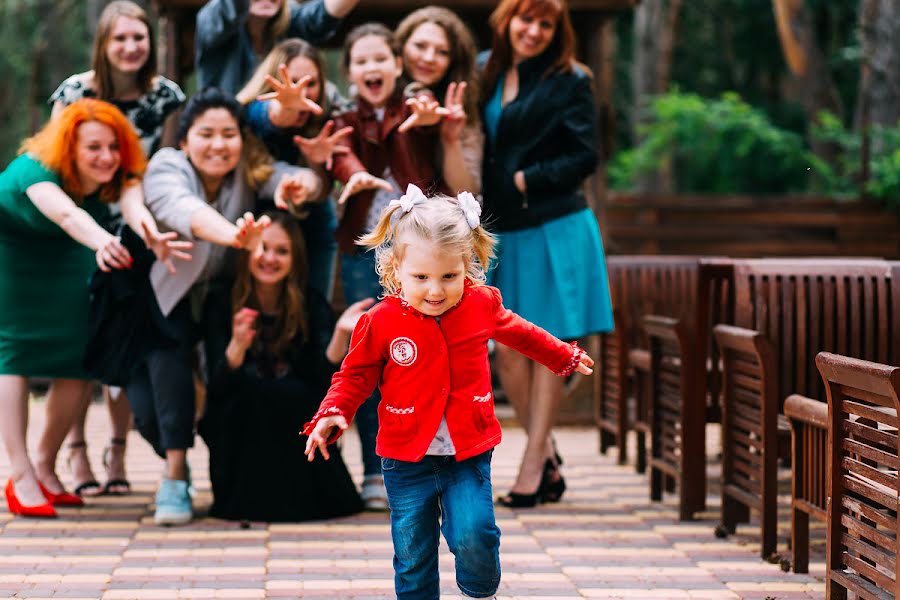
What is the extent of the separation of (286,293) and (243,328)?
11.2 inches

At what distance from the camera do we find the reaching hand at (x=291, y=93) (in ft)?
16.3

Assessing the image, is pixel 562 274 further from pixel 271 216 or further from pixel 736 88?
pixel 736 88

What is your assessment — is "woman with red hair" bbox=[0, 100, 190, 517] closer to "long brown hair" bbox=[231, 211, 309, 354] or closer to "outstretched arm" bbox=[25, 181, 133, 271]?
"outstretched arm" bbox=[25, 181, 133, 271]

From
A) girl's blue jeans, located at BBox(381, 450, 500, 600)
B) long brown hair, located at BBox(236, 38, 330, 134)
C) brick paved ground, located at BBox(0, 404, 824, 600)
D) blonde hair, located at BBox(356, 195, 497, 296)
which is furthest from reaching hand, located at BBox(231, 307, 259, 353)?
girl's blue jeans, located at BBox(381, 450, 500, 600)

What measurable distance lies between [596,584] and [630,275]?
3.63 m

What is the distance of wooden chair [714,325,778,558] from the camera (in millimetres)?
4512

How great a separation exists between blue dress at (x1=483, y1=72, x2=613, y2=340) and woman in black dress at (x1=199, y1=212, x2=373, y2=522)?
74cm

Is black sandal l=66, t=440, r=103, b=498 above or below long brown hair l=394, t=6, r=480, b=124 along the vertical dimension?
below

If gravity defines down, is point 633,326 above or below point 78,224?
below

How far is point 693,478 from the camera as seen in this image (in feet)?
17.2

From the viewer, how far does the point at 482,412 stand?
11.1 ft

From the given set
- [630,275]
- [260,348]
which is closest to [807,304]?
[260,348]

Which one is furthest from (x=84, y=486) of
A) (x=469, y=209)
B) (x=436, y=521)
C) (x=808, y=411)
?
(x=808, y=411)

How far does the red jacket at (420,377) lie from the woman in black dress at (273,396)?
1.73m
